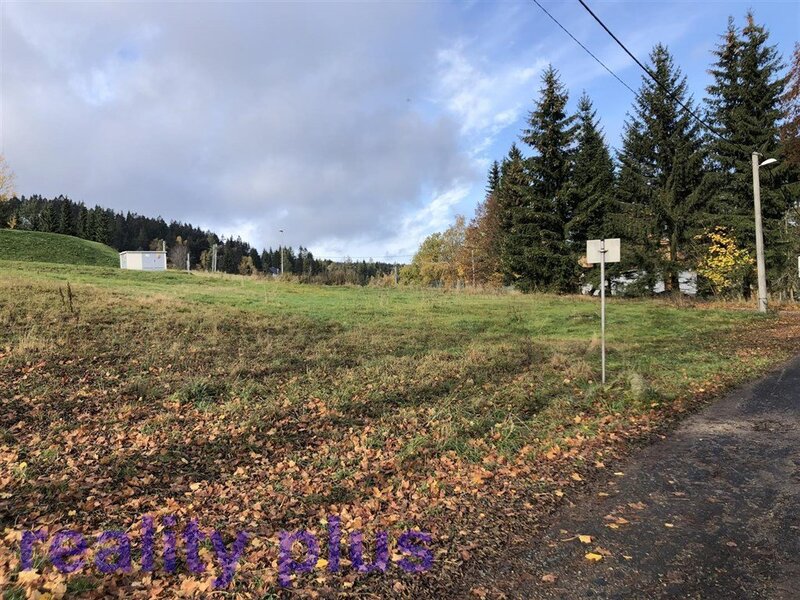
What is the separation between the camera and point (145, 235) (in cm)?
11850

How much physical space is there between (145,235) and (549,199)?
113356 mm

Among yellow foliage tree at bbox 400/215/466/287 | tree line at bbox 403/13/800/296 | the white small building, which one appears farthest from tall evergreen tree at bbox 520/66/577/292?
the white small building

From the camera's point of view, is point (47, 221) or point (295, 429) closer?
point (295, 429)

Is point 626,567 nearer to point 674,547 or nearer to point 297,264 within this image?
point 674,547

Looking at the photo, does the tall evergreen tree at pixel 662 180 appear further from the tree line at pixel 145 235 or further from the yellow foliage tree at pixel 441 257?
the tree line at pixel 145 235

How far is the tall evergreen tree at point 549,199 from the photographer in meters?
32.6

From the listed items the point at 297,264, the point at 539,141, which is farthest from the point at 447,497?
the point at 297,264

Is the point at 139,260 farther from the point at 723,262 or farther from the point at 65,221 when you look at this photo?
the point at 65,221

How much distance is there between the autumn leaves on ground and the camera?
381 centimetres

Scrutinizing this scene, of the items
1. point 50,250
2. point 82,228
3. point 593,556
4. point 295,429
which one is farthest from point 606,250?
point 82,228

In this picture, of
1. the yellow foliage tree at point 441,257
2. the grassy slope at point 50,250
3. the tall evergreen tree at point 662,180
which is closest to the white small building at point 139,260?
the grassy slope at point 50,250

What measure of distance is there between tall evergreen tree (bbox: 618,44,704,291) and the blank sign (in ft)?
85.3

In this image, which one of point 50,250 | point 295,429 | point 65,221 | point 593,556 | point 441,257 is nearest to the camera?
point 593,556

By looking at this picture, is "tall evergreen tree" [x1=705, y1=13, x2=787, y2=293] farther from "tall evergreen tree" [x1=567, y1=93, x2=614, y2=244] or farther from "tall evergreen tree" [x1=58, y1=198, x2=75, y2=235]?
"tall evergreen tree" [x1=58, y1=198, x2=75, y2=235]
